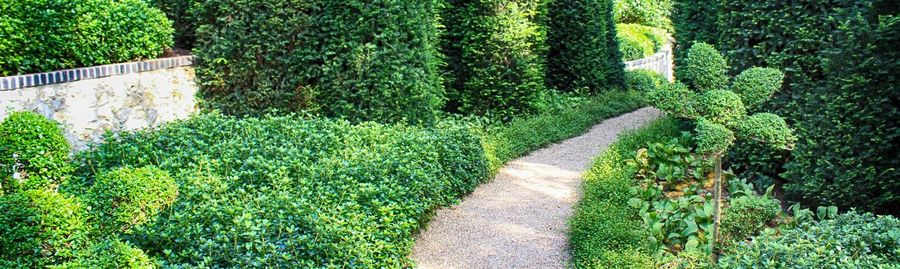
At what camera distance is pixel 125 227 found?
466 cm

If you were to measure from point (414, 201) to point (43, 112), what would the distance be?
3.34 metres

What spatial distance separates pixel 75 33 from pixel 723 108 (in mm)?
5568

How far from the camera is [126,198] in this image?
4.55 m

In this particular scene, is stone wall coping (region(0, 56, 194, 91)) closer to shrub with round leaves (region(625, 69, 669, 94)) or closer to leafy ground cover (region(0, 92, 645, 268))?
leafy ground cover (region(0, 92, 645, 268))

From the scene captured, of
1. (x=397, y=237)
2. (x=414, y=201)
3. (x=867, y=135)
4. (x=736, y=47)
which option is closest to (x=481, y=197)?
(x=414, y=201)

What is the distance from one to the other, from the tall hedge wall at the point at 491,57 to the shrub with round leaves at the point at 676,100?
5.44 meters

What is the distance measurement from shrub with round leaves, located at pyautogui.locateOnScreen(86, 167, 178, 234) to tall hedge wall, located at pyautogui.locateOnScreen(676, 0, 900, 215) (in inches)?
184

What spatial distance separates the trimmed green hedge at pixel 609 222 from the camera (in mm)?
5410

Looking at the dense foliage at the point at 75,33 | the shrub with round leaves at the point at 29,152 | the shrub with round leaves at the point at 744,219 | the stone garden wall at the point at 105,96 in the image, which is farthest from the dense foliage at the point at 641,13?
the shrub with round leaves at the point at 29,152

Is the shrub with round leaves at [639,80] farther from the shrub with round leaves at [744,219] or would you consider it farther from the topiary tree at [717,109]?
the topiary tree at [717,109]

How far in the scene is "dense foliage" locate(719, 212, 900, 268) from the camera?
4516mm

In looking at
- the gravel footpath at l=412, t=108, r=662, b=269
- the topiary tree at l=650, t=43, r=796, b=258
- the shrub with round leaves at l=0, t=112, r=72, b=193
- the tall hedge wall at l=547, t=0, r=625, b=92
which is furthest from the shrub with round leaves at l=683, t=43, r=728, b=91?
the tall hedge wall at l=547, t=0, r=625, b=92

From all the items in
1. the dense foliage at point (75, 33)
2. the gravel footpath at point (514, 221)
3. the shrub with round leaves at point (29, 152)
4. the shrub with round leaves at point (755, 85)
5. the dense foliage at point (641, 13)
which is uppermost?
the dense foliage at point (641, 13)

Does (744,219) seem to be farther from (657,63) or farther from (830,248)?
(657,63)
